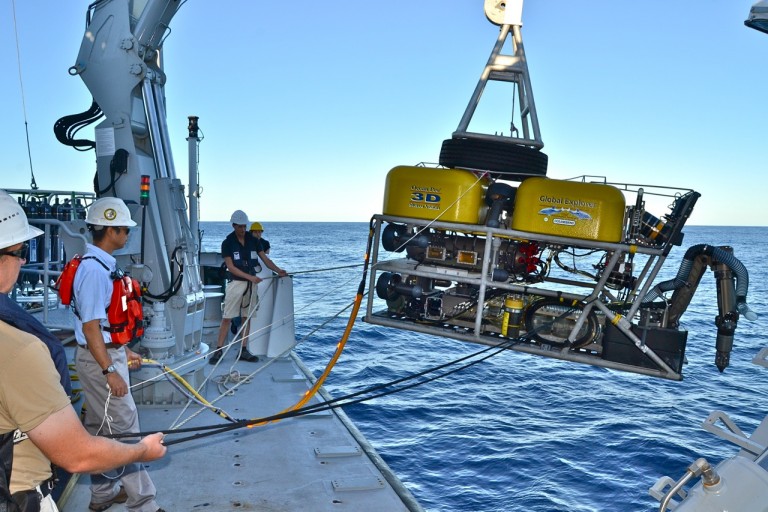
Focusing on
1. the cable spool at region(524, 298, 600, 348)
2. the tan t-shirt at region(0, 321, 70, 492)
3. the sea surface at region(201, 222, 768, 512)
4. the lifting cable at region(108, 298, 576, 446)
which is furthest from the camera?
the sea surface at region(201, 222, 768, 512)

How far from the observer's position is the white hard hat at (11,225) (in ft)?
7.61

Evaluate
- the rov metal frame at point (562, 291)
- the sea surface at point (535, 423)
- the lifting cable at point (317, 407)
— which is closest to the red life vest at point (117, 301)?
the lifting cable at point (317, 407)

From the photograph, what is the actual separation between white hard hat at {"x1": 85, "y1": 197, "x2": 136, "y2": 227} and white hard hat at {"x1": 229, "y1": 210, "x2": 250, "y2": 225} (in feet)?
13.4

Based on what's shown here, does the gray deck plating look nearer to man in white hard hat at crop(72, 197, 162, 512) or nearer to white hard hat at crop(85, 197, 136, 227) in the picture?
man in white hard hat at crop(72, 197, 162, 512)

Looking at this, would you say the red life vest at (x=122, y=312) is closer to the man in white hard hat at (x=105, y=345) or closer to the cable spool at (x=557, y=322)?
the man in white hard hat at (x=105, y=345)

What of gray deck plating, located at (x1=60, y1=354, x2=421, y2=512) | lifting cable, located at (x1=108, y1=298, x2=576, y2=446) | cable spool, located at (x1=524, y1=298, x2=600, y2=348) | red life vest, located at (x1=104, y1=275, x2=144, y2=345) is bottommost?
gray deck plating, located at (x1=60, y1=354, x2=421, y2=512)

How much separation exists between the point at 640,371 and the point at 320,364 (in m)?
12.5

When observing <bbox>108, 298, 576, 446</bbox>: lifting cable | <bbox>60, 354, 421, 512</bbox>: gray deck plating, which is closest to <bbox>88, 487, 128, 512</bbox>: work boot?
<bbox>60, 354, 421, 512</bbox>: gray deck plating

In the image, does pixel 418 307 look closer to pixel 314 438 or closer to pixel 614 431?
pixel 314 438

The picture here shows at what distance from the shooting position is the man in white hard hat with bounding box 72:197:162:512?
14.0ft

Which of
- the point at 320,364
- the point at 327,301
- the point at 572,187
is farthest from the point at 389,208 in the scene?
the point at 327,301

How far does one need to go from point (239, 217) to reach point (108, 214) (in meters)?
4.23

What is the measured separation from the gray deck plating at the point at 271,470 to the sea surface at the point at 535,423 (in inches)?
45.8

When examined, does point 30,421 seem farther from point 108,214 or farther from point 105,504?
point 105,504
